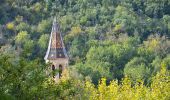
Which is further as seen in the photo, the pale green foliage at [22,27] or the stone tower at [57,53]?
the pale green foliage at [22,27]

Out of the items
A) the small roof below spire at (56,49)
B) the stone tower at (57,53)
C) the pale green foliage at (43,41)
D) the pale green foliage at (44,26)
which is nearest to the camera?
the stone tower at (57,53)

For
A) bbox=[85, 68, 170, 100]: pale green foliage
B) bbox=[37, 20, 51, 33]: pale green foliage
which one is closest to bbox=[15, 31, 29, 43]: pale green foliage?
bbox=[37, 20, 51, 33]: pale green foliage

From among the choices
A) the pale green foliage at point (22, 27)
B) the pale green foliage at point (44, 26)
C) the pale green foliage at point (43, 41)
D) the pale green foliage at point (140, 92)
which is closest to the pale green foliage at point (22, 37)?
the pale green foliage at point (43, 41)

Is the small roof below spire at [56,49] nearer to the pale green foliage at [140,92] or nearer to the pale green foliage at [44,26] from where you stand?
the pale green foliage at [140,92]

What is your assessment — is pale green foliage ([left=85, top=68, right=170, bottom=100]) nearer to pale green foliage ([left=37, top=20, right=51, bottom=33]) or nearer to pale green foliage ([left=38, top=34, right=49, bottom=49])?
pale green foliage ([left=38, top=34, right=49, bottom=49])

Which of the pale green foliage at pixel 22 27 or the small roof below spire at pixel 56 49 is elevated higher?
the small roof below spire at pixel 56 49

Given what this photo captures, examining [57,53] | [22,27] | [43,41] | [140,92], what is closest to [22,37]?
[43,41]

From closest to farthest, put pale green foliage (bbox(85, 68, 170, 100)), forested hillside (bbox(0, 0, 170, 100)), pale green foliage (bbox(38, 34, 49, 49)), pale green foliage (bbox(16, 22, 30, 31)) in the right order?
pale green foliage (bbox(85, 68, 170, 100)) < forested hillside (bbox(0, 0, 170, 100)) < pale green foliage (bbox(38, 34, 49, 49)) < pale green foliage (bbox(16, 22, 30, 31))

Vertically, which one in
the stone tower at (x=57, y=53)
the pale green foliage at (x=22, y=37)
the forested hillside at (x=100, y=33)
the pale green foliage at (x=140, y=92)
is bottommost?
the forested hillside at (x=100, y=33)

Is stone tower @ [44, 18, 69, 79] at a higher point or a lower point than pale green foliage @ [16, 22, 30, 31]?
higher

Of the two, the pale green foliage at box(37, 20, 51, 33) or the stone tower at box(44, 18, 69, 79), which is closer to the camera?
the stone tower at box(44, 18, 69, 79)

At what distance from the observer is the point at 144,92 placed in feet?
97.2

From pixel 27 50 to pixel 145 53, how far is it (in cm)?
5801

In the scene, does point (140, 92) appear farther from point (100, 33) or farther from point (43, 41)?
point (100, 33)
